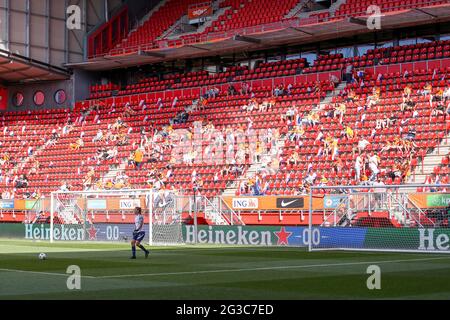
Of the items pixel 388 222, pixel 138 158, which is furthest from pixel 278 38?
pixel 388 222

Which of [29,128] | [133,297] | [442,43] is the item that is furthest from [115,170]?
[133,297]

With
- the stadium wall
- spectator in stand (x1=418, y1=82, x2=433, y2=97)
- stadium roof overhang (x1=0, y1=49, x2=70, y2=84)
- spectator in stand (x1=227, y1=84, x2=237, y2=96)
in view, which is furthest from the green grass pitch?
the stadium wall

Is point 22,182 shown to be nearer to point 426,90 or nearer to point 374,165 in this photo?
point 374,165

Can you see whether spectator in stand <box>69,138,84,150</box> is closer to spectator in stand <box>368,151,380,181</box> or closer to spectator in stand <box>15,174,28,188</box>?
spectator in stand <box>15,174,28,188</box>

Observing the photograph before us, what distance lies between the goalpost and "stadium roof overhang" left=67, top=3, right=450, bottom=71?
12.8 metres

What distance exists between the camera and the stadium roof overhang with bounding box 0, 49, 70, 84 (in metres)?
54.8

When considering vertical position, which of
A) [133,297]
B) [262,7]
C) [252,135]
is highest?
[262,7]

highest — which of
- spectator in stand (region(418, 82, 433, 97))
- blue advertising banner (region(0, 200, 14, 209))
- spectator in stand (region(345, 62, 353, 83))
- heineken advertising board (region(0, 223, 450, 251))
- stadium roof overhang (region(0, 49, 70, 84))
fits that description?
stadium roof overhang (region(0, 49, 70, 84))

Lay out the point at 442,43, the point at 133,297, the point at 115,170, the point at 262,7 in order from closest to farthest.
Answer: the point at 133,297, the point at 442,43, the point at 115,170, the point at 262,7

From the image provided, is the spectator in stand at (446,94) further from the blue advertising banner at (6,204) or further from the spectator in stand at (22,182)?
the spectator in stand at (22,182)

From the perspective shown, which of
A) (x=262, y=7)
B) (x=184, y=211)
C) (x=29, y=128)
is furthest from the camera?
(x=29, y=128)

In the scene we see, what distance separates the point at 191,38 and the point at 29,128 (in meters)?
12.5

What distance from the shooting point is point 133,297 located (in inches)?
589
